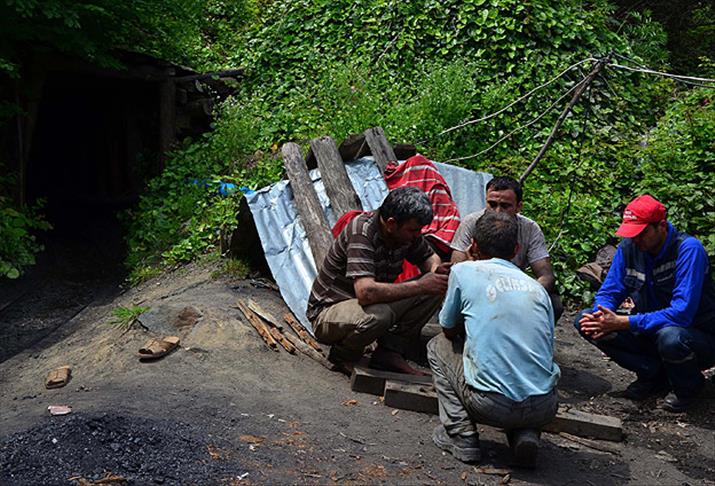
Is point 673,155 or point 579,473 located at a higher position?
point 673,155

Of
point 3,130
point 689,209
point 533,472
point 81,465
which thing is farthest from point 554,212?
point 3,130

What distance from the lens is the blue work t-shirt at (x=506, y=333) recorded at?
4348mm

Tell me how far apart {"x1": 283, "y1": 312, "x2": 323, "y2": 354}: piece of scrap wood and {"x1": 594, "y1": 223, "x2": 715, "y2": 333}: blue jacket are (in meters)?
2.16

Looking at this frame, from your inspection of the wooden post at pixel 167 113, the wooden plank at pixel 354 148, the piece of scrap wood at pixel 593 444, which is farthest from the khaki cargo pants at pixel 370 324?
the wooden post at pixel 167 113

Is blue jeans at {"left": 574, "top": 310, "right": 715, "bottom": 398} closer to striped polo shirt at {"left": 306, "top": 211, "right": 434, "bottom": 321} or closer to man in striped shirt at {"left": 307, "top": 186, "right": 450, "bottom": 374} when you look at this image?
man in striped shirt at {"left": 307, "top": 186, "right": 450, "bottom": 374}

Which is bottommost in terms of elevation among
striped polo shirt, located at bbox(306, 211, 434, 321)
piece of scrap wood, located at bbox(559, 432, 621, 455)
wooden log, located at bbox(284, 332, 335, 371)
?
piece of scrap wood, located at bbox(559, 432, 621, 455)

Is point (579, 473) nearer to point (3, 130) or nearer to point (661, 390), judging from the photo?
point (661, 390)

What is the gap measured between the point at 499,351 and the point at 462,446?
2.06 feet

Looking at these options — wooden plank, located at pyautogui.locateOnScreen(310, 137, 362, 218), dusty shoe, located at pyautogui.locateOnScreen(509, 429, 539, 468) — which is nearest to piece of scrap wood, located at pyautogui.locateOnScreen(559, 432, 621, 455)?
dusty shoe, located at pyautogui.locateOnScreen(509, 429, 539, 468)

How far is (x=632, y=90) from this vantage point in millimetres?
11508

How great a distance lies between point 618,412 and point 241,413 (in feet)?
8.61

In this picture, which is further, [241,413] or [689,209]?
[689,209]

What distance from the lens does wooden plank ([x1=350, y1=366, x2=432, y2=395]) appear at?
5652 mm

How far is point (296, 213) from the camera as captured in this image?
26.0 ft
